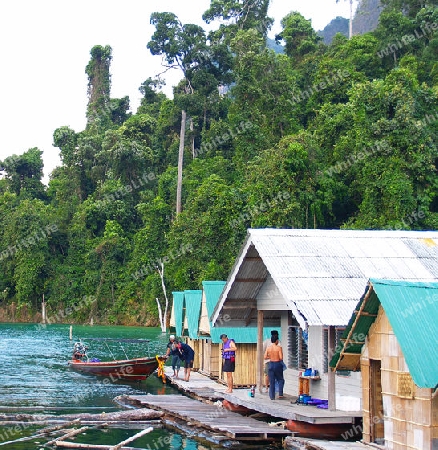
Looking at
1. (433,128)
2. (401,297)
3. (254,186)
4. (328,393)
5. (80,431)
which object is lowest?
(80,431)

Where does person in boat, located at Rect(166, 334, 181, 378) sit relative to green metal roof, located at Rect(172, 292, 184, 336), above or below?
below

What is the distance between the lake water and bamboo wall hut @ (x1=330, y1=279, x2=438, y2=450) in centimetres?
434

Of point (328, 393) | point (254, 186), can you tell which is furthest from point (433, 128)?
point (328, 393)

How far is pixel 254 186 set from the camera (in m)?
47.6

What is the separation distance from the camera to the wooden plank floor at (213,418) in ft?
50.6

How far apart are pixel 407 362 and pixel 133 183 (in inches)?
2549

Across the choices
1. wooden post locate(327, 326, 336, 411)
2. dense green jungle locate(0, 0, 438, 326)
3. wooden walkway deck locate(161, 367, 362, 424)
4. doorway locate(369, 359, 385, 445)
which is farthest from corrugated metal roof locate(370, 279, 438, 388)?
dense green jungle locate(0, 0, 438, 326)

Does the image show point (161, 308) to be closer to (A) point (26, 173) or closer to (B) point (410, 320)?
(A) point (26, 173)

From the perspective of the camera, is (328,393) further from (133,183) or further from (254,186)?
(133,183)

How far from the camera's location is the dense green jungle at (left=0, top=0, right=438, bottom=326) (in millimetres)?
45531

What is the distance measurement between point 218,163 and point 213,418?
1800 inches

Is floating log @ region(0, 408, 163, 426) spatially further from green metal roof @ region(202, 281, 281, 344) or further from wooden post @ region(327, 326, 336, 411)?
wooden post @ region(327, 326, 336, 411)

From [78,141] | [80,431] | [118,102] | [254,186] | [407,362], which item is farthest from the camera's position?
[118,102]

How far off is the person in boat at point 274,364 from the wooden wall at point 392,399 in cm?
369
